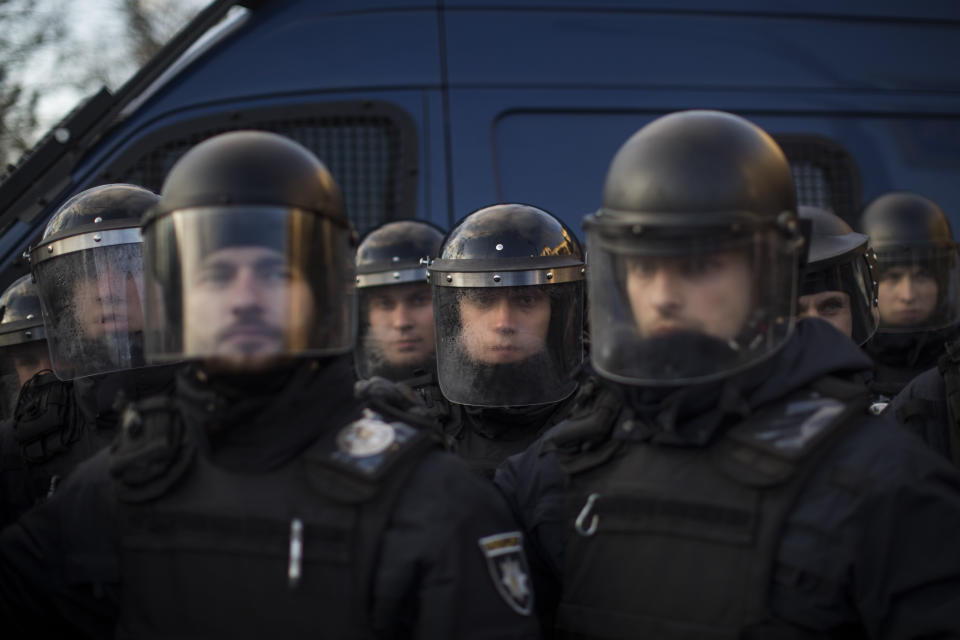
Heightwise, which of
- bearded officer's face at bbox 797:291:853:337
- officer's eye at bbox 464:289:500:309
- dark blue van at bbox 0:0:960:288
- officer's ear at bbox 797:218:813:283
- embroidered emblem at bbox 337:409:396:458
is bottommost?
embroidered emblem at bbox 337:409:396:458

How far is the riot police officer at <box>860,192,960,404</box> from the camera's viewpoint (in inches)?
184

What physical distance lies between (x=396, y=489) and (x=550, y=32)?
302cm

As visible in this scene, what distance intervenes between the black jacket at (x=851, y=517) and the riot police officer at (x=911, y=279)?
2.56 m

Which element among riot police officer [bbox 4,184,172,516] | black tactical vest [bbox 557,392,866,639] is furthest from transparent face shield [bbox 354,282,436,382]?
black tactical vest [bbox 557,392,866,639]

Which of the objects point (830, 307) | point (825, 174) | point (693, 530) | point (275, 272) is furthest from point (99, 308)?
point (825, 174)

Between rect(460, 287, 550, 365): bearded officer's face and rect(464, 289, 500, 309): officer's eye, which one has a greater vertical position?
rect(464, 289, 500, 309): officer's eye

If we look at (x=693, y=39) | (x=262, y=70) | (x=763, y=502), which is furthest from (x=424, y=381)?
(x=763, y=502)

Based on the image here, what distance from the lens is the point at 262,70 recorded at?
4359mm

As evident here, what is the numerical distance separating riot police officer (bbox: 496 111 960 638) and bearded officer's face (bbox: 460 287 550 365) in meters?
1.06

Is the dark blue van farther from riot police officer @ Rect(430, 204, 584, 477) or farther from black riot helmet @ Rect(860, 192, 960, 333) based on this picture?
riot police officer @ Rect(430, 204, 584, 477)

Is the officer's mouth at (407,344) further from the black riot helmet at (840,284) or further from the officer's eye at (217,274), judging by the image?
the officer's eye at (217,274)

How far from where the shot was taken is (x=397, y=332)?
4.34m

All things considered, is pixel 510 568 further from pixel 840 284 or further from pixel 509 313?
pixel 840 284

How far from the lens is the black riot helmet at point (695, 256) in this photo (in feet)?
7.25
